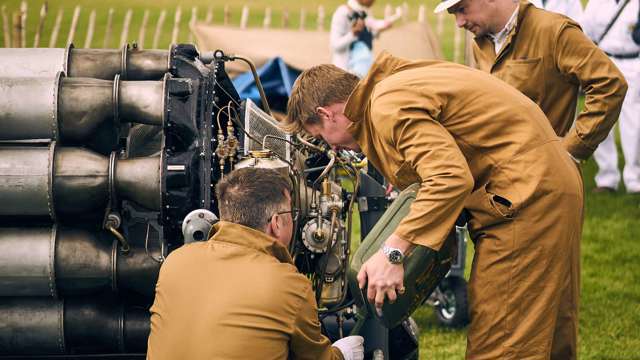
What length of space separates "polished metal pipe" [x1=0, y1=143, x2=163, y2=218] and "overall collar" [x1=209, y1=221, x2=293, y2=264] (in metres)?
0.89

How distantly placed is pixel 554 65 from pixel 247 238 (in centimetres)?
235

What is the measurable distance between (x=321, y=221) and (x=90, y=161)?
106 centimetres

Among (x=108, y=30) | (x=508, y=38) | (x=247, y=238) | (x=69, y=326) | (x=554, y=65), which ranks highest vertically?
(x=508, y=38)

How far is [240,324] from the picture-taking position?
3184 millimetres

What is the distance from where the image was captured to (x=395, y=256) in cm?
351

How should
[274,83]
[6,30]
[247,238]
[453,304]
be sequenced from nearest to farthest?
[247,238] < [453,304] < [274,83] < [6,30]

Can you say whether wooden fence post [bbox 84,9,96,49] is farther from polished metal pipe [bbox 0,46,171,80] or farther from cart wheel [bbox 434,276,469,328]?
polished metal pipe [bbox 0,46,171,80]

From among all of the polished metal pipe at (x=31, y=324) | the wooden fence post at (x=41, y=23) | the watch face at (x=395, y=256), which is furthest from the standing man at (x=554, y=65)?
the wooden fence post at (x=41, y=23)

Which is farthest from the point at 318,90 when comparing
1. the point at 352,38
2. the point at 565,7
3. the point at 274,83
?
the point at 565,7

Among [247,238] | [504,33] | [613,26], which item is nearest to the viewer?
[247,238]

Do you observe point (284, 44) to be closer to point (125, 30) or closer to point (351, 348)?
point (125, 30)

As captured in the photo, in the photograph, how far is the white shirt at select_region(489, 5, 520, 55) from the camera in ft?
16.5

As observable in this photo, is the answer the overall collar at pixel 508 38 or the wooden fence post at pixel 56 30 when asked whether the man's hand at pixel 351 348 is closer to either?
the overall collar at pixel 508 38

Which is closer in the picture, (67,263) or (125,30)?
(67,263)
